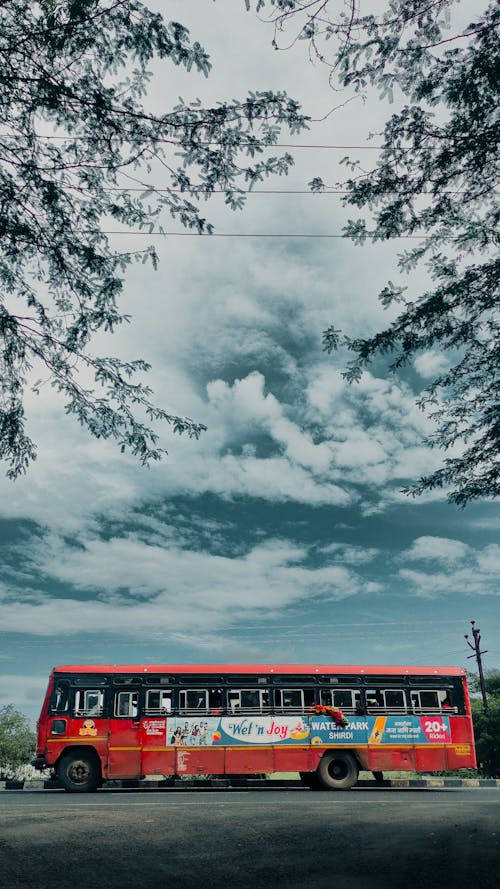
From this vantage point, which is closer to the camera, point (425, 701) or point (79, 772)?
point (79, 772)

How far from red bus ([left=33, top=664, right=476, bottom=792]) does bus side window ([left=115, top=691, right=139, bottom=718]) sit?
0.03 meters

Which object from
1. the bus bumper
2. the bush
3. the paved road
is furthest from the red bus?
the bush

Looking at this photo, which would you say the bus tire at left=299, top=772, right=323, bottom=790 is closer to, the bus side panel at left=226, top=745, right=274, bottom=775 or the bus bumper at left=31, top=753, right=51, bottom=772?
the bus side panel at left=226, top=745, right=274, bottom=775

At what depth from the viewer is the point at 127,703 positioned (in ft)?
54.3

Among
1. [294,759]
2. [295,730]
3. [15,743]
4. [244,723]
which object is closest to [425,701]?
[295,730]

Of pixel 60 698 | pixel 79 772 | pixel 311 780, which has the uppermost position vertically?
pixel 60 698

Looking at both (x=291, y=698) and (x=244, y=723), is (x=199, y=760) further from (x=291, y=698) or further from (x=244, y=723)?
(x=291, y=698)

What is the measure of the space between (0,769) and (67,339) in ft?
88.0

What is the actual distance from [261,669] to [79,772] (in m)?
5.21

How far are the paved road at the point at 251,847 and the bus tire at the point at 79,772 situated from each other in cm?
537

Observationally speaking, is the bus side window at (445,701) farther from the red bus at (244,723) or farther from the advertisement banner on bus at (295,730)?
the advertisement banner on bus at (295,730)

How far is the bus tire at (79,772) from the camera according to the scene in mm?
15992

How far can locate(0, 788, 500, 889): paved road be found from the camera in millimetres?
5898

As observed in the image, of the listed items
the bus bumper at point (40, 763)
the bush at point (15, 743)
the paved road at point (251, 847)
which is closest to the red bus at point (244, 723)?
the bus bumper at point (40, 763)
